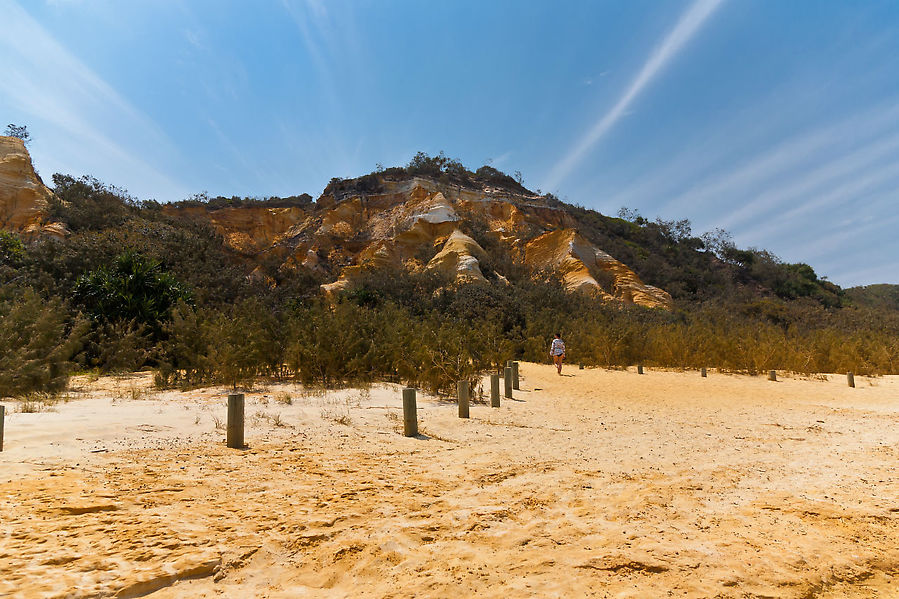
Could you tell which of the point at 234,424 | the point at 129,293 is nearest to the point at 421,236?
the point at 129,293

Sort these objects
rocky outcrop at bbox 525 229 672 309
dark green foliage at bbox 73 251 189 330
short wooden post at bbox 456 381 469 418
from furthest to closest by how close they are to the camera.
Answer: rocky outcrop at bbox 525 229 672 309, dark green foliage at bbox 73 251 189 330, short wooden post at bbox 456 381 469 418

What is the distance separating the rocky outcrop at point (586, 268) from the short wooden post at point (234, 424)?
23.9m

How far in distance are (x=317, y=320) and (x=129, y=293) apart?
242 inches

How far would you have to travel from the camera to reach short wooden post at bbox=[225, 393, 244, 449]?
16.0 feet

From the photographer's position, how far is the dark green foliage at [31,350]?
698cm

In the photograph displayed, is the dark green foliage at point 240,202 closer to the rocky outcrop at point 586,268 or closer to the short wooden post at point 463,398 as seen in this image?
the rocky outcrop at point 586,268

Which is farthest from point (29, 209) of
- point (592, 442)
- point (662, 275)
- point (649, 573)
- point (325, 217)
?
point (662, 275)

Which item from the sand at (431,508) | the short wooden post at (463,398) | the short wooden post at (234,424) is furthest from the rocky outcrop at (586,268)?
the short wooden post at (234,424)

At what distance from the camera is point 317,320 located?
10.5 m

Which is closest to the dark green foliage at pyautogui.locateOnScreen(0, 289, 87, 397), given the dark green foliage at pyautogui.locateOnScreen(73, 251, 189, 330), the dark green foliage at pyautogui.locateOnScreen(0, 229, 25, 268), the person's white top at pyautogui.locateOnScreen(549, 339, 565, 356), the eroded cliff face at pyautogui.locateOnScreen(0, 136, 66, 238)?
the dark green foliage at pyautogui.locateOnScreen(73, 251, 189, 330)

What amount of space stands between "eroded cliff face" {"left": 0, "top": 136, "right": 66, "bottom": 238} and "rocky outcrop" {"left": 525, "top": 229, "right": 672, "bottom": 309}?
2728 centimetres

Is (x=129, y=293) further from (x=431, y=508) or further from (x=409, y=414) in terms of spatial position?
(x=431, y=508)

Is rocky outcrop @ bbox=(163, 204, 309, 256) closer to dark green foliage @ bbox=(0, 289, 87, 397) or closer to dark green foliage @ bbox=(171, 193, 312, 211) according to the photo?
dark green foliage @ bbox=(171, 193, 312, 211)

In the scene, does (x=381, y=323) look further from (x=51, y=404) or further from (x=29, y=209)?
(x=29, y=209)
